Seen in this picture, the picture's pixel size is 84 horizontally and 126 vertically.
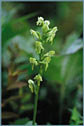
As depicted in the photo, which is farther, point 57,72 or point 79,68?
point 79,68

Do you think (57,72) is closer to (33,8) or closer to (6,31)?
(6,31)

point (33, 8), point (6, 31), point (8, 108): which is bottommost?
point (8, 108)

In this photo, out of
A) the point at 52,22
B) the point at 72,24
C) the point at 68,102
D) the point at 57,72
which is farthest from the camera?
the point at 72,24

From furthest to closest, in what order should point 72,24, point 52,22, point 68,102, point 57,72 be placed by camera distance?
point 72,24
point 52,22
point 68,102
point 57,72

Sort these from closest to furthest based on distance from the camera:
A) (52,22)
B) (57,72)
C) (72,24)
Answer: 1. (57,72)
2. (52,22)
3. (72,24)

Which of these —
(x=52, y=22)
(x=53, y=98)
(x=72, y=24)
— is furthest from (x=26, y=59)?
(x=72, y=24)

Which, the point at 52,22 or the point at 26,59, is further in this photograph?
the point at 52,22

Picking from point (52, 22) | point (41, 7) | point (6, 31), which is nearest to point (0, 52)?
point (6, 31)

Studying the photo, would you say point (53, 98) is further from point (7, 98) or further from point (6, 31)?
point (6, 31)

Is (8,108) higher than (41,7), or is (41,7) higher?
(41,7)
